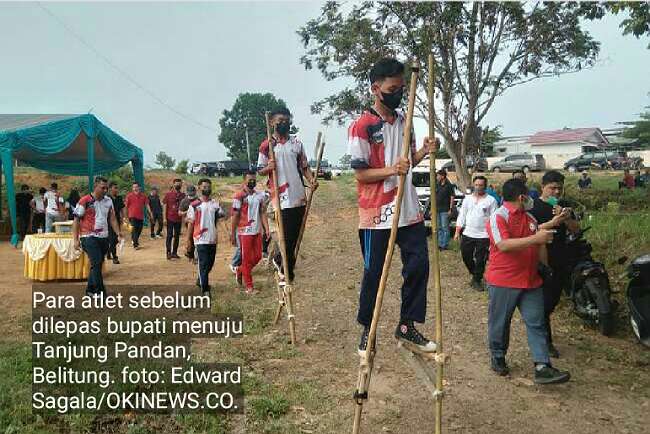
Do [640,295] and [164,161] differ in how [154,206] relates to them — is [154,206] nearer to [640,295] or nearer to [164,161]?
[640,295]

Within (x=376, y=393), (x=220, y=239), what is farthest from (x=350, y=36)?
(x=376, y=393)

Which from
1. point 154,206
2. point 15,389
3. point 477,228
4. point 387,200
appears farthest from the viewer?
point 154,206

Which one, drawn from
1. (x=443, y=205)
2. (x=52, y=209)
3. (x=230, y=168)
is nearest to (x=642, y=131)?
(x=230, y=168)

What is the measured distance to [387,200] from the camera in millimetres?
4008

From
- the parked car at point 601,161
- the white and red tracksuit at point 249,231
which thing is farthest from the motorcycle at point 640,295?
the parked car at point 601,161

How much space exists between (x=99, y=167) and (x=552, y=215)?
59.2 feet

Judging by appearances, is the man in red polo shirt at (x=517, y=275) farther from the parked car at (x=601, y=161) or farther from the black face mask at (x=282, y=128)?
the parked car at (x=601, y=161)

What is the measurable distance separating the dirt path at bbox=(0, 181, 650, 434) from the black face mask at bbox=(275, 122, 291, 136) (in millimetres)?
2430

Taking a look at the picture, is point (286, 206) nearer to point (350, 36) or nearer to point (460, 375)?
point (460, 375)

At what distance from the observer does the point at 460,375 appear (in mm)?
5223

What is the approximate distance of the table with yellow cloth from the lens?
10.7 m

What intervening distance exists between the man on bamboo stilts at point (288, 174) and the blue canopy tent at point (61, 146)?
38.3 feet

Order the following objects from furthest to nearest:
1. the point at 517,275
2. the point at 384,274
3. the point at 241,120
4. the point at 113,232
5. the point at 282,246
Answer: the point at 241,120 → the point at 113,232 → the point at 282,246 → the point at 517,275 → the point at 384,274

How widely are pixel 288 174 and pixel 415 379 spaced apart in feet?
9.28
